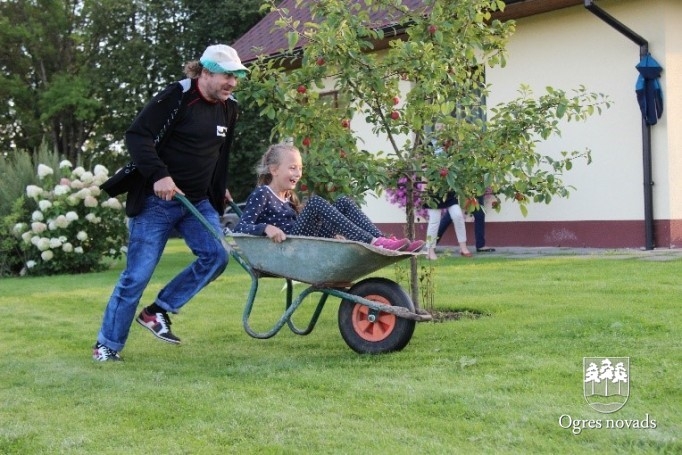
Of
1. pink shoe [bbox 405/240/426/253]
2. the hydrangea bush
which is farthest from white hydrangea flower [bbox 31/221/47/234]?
pink shoe [bbox 405/240/426/253]

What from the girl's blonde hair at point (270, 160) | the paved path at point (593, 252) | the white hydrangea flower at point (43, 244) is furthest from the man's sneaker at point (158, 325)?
the white hydrangea flower at point (43, 244)

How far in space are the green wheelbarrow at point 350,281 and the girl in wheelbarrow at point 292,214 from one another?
0.09 metres

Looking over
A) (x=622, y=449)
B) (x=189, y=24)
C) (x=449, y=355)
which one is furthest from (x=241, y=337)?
(x=189, y=24)

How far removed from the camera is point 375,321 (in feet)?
15.8

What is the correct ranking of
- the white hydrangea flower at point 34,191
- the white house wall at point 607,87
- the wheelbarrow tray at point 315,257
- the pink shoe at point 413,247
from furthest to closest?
the white hydrangea flower at point 34,191, the white house wall at point 607,87, the pink shoe at point 413,247, the wheelbarrow tray at point 315,257

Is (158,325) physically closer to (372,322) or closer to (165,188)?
(165,188)

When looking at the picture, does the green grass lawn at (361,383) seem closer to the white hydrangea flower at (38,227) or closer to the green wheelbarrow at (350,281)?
the green wheelbarrow at (350,281)

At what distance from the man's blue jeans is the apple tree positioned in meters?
0.69

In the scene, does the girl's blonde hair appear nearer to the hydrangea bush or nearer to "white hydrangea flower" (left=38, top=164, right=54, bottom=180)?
the hydrangea bush

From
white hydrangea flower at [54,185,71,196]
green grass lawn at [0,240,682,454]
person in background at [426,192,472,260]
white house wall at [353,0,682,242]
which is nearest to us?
→ green grass lawn at [0,240,682,454]

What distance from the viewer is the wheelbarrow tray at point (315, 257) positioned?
4598mm

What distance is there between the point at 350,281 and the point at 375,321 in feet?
0.85

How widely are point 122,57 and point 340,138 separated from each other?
979 inches

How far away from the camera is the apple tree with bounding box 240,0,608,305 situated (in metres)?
5.54
